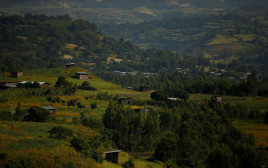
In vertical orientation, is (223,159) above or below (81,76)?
above

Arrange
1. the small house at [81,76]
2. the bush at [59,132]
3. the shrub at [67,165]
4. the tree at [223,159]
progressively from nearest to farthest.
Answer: the shrub at [67,165]
the bush at [59,132]
the tree at [223,159]
the small house at [81,76]

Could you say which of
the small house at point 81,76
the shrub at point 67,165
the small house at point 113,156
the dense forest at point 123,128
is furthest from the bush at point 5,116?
the small house at point 81,76

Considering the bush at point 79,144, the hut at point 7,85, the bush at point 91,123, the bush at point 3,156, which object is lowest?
the hut at point 7,85

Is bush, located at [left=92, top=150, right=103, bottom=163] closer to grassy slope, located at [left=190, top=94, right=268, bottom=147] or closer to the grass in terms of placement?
the grass

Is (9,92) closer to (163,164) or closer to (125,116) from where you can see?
(125,116)

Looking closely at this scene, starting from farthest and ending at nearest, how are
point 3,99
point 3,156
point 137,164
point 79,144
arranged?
point 3,99 < point 137,164 < point 79,144 < point 3,156

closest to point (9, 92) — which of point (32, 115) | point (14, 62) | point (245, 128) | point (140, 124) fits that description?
point (32, 115)

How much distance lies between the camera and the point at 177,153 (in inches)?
2334

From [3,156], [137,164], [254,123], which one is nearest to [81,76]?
[254,123]

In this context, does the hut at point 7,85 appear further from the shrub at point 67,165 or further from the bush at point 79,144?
the shrub at point 67,165

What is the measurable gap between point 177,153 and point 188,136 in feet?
23.2

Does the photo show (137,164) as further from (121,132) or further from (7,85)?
(7,85)

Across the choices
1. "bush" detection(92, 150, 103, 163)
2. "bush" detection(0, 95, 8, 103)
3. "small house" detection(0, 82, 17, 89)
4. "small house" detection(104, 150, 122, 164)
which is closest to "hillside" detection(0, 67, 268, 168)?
"bush" detection(92, 150, 103, 163)

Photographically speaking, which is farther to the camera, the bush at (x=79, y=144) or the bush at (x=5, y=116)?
the bush at (x=5, y=116)
